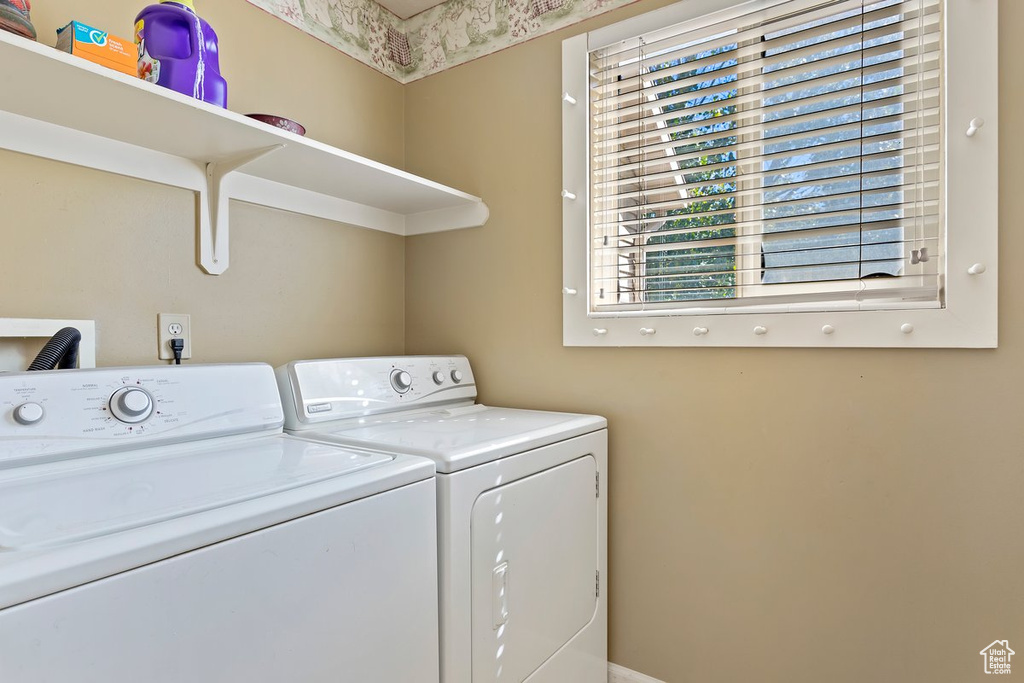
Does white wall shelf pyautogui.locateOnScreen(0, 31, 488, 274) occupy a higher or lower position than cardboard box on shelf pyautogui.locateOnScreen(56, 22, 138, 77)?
lower

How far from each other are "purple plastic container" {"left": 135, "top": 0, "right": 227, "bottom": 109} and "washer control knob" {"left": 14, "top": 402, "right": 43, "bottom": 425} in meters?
0.73

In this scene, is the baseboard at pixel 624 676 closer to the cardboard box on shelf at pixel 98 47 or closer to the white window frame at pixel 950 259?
the white window frame at pixel 950 259

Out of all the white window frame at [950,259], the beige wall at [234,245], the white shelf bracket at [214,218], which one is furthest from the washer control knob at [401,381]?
the white window frame at [950,259]

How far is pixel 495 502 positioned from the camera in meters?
1.25

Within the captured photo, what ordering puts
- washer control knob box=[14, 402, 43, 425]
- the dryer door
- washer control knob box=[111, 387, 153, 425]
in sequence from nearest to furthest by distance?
1. washer control knob box=[14, 402, 43, 425]
2. washer control knob box=[111, 387, 153, 425]
3. the dryer door

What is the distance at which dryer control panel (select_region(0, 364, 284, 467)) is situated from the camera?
100 centimetres

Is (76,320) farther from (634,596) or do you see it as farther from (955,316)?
(955,316)

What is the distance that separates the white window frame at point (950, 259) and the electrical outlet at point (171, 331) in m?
1.27

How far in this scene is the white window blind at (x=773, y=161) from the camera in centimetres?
138

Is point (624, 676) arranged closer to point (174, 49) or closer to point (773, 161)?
point (773, 161)

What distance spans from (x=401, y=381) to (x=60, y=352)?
0.83m

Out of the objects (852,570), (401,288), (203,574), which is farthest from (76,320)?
(852,570)

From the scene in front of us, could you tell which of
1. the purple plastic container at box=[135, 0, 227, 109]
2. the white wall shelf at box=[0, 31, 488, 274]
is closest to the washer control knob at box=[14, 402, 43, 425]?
the white wall shelf at box=[0, 31, 488, 274]

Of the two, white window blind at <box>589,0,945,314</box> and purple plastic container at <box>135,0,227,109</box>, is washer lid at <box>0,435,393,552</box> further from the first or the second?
white window blind at <box>589,0,945,314</box>
